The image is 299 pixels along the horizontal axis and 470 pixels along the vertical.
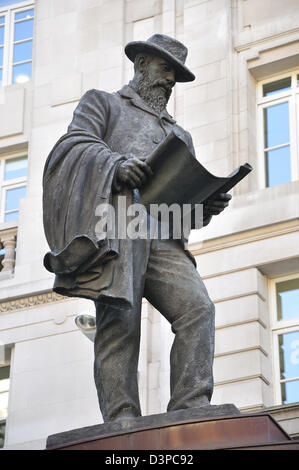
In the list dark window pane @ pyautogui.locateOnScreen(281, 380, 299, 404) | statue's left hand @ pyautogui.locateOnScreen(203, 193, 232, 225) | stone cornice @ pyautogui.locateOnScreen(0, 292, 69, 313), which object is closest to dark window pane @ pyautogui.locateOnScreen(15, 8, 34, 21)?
stone cornice @ pyautogui.locateOnScreen(0, 292, 69, 313)

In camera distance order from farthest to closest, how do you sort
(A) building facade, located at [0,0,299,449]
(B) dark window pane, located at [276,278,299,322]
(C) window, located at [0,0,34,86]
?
(C) window, located at [0,0,34,86] → (B) dark window pane, located at [276,278,299,322] → (A) building facade, located at [0,0,299,449]

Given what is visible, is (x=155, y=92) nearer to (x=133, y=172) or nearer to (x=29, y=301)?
(x=133, y=172)

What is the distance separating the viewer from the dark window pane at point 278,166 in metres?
19.8

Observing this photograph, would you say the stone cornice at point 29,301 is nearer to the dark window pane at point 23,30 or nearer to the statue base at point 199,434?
the dark window pane at point 23,30

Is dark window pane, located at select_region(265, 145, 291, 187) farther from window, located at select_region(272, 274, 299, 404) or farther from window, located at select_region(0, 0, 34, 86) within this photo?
window, located at select_region(0, 0, 34, 86)

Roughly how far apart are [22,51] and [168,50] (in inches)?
539

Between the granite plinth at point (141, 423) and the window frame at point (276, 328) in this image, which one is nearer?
the granite plinth at point (141, 423)

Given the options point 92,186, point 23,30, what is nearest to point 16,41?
point 23,30

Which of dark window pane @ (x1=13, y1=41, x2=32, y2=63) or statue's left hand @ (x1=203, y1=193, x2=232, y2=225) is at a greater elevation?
dark window pane @ (x1=13, y1=41, x2=32, y2=63)

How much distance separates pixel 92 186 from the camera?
9.18 m

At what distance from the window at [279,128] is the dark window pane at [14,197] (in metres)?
3.96

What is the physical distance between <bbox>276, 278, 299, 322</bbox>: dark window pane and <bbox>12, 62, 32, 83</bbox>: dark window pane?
20.9ft

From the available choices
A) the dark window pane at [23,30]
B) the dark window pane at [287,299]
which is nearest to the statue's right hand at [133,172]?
the dark window pane at [287,299]

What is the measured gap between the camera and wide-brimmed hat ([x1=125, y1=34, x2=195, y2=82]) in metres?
9.82
